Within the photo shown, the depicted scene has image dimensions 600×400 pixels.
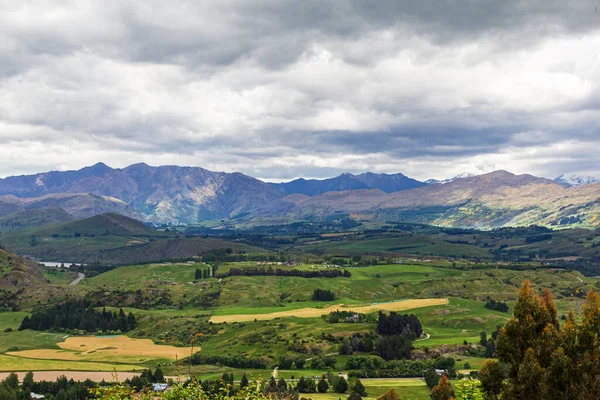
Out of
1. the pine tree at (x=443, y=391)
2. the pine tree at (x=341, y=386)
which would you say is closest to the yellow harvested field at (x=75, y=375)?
the pine tree at (x=341, y=386)

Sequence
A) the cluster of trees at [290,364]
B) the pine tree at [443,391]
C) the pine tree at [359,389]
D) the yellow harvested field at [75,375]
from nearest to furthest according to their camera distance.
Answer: the pine tree at [443,391], the pine tree at [359,389], the yellow harvested field at [75,375], the cluster of trees at [290,364]

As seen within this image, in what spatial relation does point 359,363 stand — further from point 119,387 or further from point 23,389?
point 119,387

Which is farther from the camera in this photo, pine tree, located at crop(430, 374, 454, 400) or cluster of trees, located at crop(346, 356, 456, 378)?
cluster of trees, located at crop(346, 356, 456, 378)

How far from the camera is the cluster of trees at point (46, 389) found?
5586 inches

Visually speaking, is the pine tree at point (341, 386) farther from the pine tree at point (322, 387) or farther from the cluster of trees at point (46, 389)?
the cluster of trees at point (46, 389)

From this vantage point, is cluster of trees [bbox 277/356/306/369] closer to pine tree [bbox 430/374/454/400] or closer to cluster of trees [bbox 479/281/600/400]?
pine tree [bbox 430/374/454/400]

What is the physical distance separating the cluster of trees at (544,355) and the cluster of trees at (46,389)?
126m

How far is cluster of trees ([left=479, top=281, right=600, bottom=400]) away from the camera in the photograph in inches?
1668

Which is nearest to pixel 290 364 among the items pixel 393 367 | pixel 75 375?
pixel 393 367

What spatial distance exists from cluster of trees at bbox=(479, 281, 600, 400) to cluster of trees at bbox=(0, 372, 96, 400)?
12587 centimetres

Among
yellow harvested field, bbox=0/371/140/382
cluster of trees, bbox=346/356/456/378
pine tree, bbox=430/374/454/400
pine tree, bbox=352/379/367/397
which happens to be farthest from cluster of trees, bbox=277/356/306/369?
pine tree, bbox=430/374/454/400

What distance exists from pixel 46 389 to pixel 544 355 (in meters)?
157

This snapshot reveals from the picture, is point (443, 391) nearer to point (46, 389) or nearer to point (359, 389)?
point (359, 389)

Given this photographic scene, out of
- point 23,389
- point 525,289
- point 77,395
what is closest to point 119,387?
point 525,289
